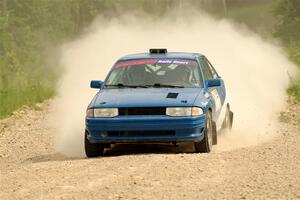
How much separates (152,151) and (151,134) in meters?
0.99

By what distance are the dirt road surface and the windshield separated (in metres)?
1.03

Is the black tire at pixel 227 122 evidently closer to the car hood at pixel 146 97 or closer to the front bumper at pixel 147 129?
the car hood at pixel 146 97

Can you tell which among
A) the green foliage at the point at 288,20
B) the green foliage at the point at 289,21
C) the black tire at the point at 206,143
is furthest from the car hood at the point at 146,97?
the green foliage at the point at 288,20

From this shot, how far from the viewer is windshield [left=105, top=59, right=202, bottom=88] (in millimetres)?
12023

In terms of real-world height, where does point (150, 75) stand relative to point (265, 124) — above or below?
above

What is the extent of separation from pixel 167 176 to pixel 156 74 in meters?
3.48

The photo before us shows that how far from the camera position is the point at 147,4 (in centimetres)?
5269

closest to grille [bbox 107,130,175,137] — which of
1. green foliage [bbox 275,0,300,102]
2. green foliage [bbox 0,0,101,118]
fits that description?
green foliage [bbox 0,0,101,118]

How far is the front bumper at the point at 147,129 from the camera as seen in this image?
1087 cm

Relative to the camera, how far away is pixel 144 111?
432 inches

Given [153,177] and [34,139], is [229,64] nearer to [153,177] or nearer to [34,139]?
[34,139]

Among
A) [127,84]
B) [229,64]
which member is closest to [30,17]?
[229,64]

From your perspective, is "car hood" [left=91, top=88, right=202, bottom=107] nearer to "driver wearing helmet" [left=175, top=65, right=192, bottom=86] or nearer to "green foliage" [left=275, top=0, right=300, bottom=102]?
"driver wearing helmet" [left=175, top=65, right=192, bottom=86]

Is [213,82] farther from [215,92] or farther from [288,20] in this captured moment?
[288,20]
